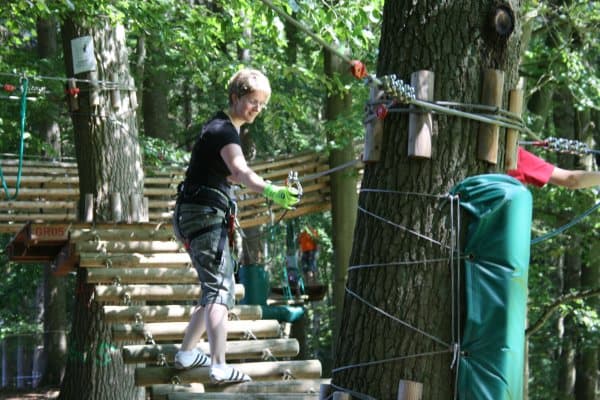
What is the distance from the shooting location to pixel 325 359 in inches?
787

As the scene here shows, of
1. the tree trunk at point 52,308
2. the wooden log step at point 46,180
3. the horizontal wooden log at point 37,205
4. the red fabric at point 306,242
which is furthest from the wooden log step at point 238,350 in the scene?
the red fabric at point 306,242

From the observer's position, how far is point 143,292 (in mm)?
5891

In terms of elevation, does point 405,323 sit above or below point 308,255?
below

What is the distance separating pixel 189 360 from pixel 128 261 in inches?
76.3

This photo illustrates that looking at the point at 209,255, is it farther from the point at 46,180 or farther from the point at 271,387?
the point at 46,180

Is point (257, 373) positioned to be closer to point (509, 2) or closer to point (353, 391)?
point (353, 391)

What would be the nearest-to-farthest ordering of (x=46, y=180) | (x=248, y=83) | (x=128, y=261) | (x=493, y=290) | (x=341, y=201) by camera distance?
(x=493, y=290) < (x=248, y=83) < (x=128, y=261) < (x=46, y=180) < (x=341, y=201)

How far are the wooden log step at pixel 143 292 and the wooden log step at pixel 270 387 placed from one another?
49.1 inches

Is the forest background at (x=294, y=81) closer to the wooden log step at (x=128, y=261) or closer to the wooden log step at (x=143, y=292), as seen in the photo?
the wooden log step at (x=128, y=261)

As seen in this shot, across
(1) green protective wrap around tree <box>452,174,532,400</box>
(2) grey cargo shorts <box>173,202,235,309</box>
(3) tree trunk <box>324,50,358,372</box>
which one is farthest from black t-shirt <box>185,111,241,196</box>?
(3) tree trunk <box>324,50,358,372</box>

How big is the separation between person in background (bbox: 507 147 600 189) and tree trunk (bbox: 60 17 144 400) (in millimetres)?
4382

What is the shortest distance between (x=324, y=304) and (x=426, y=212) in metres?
23.6

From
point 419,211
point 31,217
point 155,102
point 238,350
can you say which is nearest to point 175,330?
point 238,350

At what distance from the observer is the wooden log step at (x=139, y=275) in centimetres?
609
